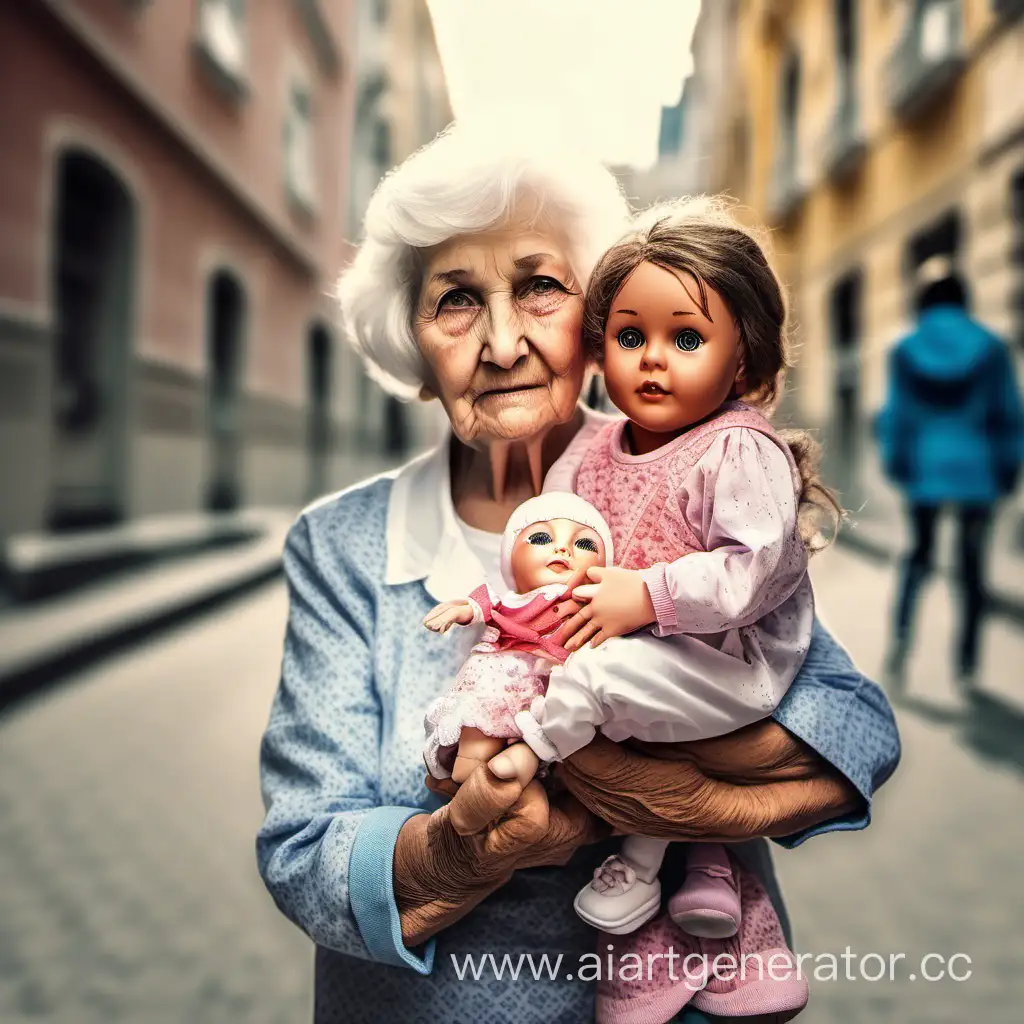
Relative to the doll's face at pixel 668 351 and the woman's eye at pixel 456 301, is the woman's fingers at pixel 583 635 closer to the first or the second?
the doll's face at pixel 668 351

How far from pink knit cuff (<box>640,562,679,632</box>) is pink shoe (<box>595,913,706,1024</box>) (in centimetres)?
28

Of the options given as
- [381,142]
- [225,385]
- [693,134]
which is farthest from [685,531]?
[225,385]

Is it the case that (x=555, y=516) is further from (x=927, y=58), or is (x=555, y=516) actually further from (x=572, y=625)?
(x=927, y=58)

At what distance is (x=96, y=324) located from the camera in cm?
567

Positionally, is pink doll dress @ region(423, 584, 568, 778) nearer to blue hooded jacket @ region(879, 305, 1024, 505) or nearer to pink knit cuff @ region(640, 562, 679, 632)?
pink knit cuff @ region(640, 562, 679, 632)

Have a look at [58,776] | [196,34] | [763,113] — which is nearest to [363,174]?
[763,113]

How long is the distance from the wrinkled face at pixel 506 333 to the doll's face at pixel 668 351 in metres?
0.08

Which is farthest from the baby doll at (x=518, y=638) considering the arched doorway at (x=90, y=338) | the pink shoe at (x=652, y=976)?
the arched doorway at (x=90, y=338)

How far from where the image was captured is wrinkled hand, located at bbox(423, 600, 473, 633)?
2.51ft

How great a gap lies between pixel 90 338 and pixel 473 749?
18.0ft

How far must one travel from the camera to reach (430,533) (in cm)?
98

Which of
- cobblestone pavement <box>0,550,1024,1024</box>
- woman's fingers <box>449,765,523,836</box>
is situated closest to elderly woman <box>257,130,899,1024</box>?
woman's fingers <box>449,765,523,836</box>

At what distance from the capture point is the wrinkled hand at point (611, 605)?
704 mm

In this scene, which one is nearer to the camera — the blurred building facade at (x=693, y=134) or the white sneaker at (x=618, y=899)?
the white sneaker at (x=618, y=899)
